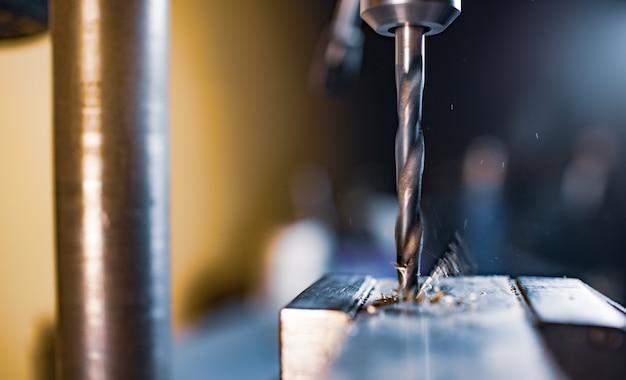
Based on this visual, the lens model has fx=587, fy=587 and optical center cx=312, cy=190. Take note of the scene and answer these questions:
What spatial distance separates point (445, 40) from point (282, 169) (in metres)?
0.76

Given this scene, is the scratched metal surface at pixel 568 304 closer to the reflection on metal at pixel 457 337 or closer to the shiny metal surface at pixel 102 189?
the reflection on metal at pixel 457 337

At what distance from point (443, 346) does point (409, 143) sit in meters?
0.17

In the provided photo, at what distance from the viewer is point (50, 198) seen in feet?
4.64

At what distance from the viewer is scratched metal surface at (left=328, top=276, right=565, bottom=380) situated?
0.41 meters

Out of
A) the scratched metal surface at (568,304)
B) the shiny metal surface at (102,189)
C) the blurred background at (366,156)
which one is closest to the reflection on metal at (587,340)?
the scratched metal surface at (568,304)

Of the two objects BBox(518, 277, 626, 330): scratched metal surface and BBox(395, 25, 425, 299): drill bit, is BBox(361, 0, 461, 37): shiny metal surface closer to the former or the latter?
BBox(395, 25, 425, 299): drill bit

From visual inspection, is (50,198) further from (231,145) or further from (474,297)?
(474,297)

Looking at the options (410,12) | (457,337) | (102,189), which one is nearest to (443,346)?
(457,337)

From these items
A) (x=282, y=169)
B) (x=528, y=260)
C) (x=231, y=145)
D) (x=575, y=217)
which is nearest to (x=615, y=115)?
(x=575, y=217)

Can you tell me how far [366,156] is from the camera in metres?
2.16

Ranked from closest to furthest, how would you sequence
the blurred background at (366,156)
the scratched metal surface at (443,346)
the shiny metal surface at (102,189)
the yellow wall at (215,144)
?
the scratched metal surface at (443,346)
the shiny metal surface at (102,189)
the yellow wall at (215,144)
the blurred background at (366,156)

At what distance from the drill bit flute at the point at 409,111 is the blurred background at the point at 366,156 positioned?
4.72 feet

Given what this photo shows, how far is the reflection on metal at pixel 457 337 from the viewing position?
41 cm

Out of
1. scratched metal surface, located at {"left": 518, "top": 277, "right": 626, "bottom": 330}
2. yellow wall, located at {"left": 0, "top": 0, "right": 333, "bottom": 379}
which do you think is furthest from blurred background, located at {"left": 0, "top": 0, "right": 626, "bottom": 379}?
scratched metal surface, located at {"left": 518, "top": 277, "right": 626, "bottom": 330}
